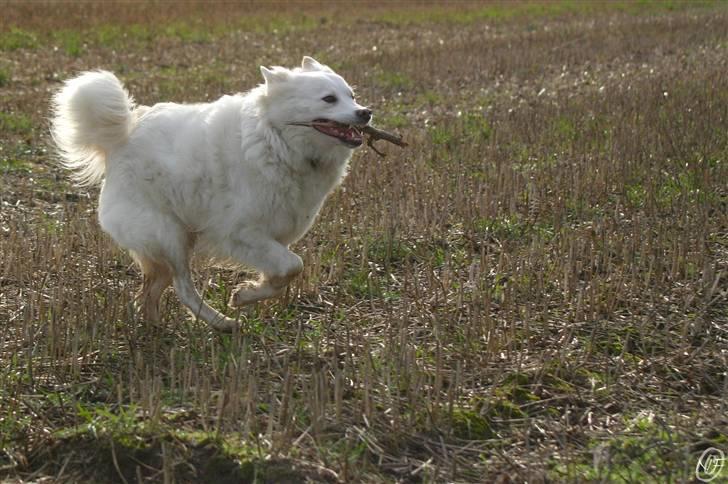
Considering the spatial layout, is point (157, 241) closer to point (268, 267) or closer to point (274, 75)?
point (268, 267)

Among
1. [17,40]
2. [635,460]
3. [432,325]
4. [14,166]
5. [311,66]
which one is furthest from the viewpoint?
[17,40]

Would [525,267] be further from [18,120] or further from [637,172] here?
[18,120]

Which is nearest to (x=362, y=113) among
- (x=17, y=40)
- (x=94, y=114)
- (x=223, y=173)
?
(x=223, y=173)

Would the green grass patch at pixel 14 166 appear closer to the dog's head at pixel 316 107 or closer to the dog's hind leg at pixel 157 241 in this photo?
the dog's hind leg at pixel 157 241

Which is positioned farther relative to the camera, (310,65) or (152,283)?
(310,65)

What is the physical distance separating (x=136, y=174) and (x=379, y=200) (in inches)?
95.7

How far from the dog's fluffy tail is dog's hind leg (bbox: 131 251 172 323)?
2.18 feet

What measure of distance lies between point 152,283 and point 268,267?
2.38 ft

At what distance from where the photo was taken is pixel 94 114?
16.1 ft

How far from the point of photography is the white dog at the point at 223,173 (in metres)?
4.79

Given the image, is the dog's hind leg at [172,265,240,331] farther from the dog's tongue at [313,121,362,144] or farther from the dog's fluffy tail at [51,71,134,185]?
the dog's tongue at [313,121,362,144]

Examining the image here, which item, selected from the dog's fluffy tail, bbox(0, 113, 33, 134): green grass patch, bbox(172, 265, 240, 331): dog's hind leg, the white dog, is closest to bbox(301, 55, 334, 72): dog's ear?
the white dog

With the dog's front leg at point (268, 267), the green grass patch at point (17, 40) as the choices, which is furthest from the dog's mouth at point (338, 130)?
the green grass patch at point (17, 40)

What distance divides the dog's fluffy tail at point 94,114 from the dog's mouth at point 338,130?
105cm
